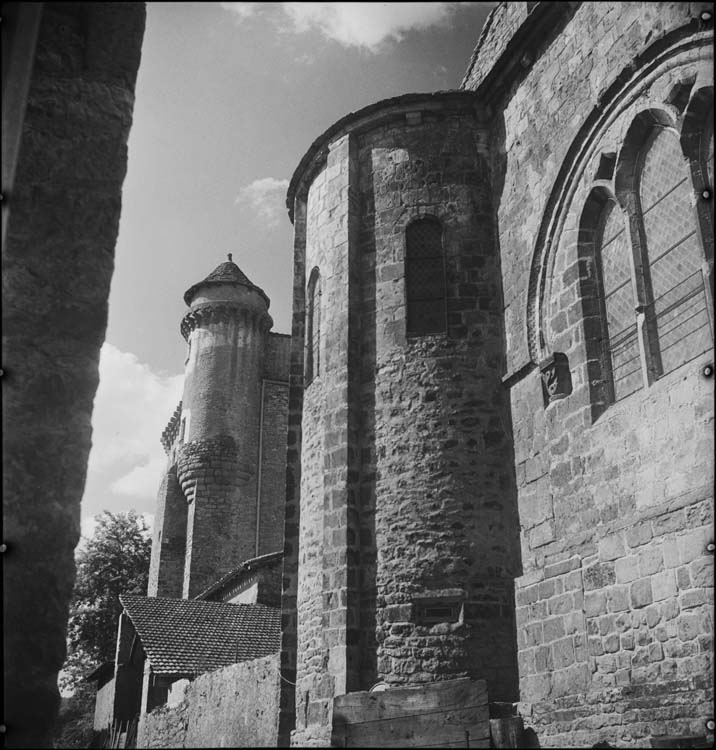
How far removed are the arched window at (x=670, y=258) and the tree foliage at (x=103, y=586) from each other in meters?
28.0

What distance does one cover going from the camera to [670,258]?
7.99m

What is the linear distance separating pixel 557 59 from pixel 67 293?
305 inches

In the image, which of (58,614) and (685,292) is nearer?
(58,614)

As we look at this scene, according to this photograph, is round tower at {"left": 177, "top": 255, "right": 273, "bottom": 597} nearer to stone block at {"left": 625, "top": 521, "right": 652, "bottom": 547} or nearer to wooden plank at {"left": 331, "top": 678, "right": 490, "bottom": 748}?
wooden plank at {"left": 331, "top": 678, "right": 490, "bottom": 748}

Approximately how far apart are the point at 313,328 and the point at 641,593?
6454mm

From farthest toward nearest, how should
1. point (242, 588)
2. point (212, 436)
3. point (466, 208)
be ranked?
point (212, 436) → point (242, 588) → point (466, 208)

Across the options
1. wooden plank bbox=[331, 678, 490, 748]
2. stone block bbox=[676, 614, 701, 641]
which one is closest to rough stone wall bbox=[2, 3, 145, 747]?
stone block bbox=[676, 614, 701, 641]

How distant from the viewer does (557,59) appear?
10000mm

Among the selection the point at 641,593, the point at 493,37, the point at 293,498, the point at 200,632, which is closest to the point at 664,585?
the point at 641,593

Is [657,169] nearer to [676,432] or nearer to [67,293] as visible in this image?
[676,432]

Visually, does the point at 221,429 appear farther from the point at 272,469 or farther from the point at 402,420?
the point at 402,420

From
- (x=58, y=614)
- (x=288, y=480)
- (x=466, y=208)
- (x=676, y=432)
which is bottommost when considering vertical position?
(x=58, y=614)

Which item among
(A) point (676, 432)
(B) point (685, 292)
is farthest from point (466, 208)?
(A) point (676, 432)

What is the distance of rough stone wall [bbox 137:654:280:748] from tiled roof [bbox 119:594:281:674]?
1.14 m
